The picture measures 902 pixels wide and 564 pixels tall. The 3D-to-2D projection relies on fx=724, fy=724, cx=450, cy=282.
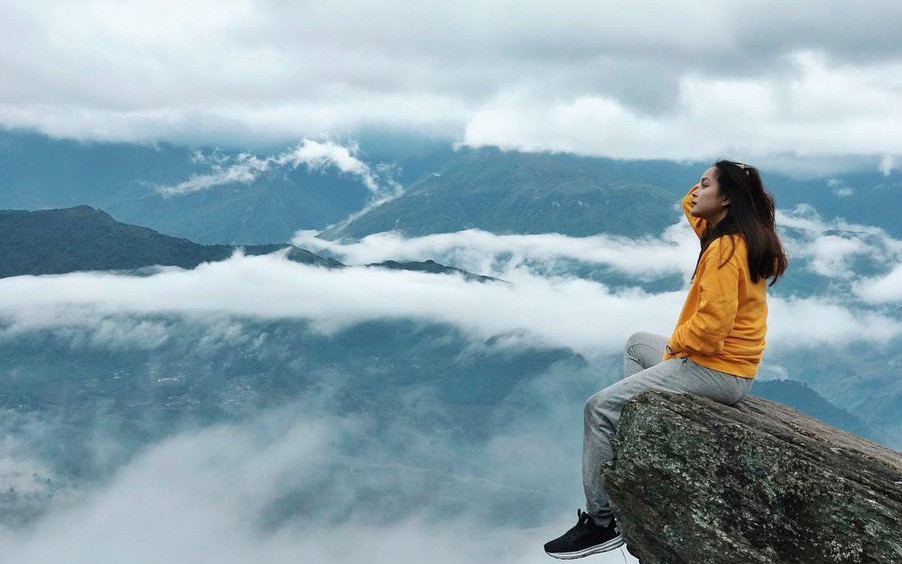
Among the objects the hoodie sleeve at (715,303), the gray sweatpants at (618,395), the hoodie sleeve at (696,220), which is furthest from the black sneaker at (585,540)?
the hoodie sleeve at (696,220)

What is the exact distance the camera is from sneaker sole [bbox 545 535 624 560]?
36.5 ft

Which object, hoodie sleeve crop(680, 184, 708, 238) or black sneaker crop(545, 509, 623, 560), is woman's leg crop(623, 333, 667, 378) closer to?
hoodie sleeve crop(680, 184, 708, 238)

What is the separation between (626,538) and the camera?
36.6 ft

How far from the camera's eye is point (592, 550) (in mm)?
11344

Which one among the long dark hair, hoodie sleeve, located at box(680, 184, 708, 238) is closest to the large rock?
the long dark hair

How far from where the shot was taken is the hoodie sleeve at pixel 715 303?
1040 cm

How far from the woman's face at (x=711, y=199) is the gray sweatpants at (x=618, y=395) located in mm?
2370

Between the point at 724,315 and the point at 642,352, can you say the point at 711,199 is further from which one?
the point at 642,352

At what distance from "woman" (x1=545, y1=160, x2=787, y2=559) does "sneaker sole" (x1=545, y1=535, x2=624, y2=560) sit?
0.05 ft

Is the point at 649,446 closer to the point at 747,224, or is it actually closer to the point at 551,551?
the point at 551,551

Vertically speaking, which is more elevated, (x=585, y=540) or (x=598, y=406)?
(x=598, y=406)

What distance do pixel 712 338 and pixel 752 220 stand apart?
1935 mm

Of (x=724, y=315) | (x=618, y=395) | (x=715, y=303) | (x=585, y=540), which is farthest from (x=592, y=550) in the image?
(x=715, y=303)

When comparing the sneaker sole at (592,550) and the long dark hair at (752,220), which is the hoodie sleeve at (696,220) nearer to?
the long dark hair at (752,220)
